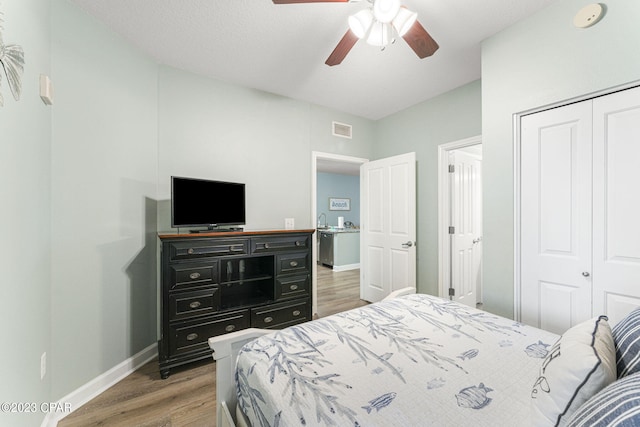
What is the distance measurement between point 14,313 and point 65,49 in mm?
1680

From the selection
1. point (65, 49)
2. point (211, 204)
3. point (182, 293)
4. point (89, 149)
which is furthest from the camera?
point (211, 204)

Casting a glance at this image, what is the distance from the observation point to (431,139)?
10.2 ft

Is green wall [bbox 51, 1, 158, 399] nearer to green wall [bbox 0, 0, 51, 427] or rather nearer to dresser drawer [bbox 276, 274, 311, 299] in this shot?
green wall [bbox 0, 0, 51, 427]

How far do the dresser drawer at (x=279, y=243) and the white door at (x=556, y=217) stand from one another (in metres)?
1.89

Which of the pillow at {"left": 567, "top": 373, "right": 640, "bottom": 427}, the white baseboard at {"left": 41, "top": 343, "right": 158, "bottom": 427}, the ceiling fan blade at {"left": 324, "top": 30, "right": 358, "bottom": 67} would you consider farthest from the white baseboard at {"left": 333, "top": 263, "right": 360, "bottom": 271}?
the pillow at {"left": 567, "top": 373, "right": 640, "bottom": 427}

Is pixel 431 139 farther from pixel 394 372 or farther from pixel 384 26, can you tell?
pixel 394 372

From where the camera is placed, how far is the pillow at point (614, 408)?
18.1 inches

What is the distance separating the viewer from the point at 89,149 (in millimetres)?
1811

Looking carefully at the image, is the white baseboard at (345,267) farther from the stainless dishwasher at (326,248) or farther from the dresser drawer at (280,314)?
the dresser drawer at (280,314)

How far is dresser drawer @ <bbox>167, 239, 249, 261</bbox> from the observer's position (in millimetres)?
2008

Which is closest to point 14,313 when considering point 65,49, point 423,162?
Answer: point 65,49

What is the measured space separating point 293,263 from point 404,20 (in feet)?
7.06

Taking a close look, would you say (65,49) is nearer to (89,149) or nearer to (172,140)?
(89,149)

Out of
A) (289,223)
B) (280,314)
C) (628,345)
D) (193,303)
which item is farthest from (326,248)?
(628,345)
